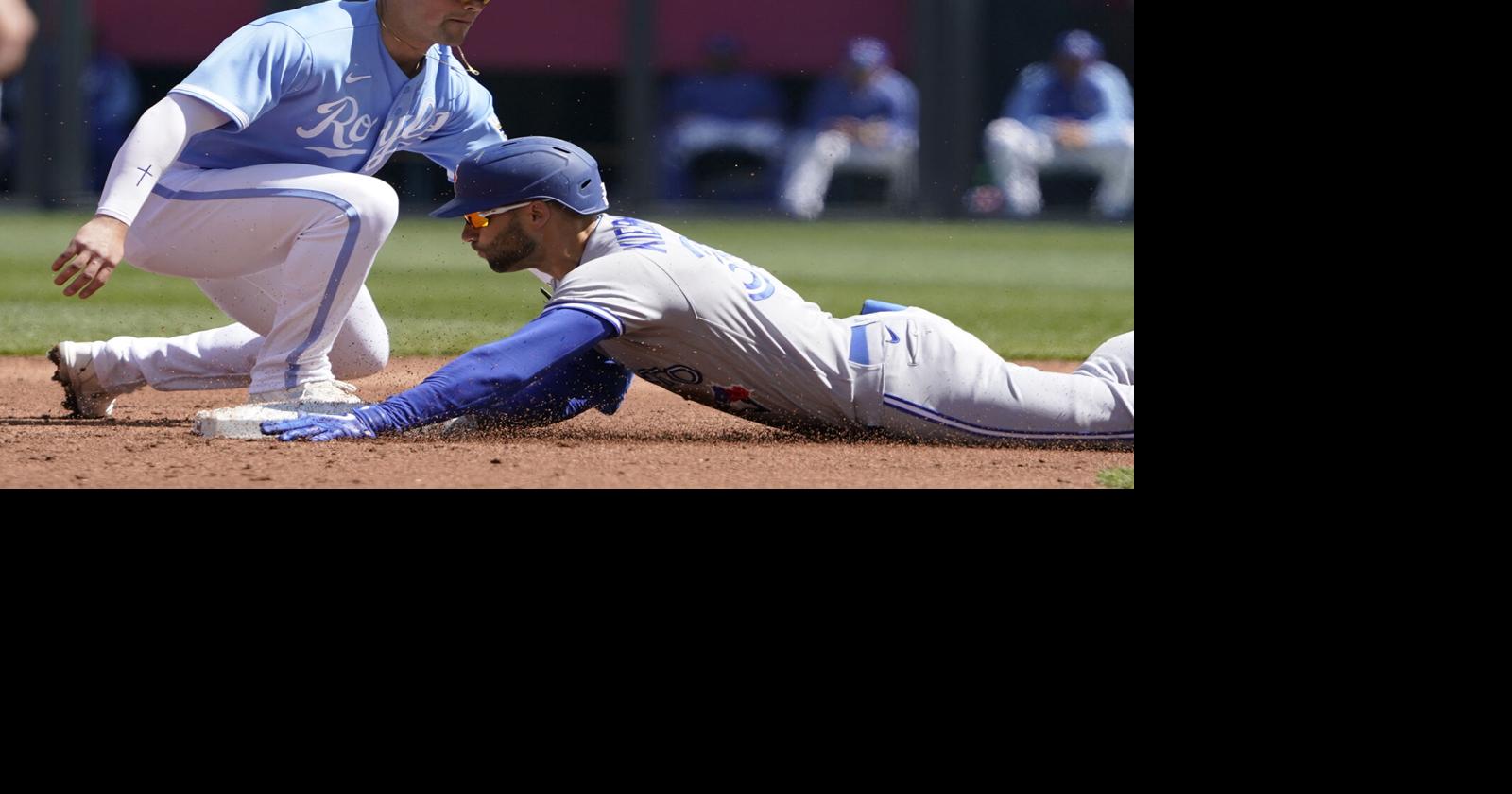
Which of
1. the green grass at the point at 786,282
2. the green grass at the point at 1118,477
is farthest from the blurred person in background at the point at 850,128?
the green grass at the point at 1118,477

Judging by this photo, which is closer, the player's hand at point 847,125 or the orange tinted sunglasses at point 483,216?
the orange tinted sunglasses at point 483,216

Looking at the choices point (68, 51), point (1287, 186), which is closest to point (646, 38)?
point (68, 51)

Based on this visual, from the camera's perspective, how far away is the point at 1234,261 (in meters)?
2.95

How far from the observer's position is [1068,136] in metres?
16.2

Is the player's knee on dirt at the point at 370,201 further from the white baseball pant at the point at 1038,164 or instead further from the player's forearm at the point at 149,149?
the white baseball pant at the point at 1038,164

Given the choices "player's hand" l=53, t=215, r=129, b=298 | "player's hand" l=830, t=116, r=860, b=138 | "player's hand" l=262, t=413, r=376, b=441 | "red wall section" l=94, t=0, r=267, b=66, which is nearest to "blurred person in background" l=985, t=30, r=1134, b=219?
"player's hand" l=830, t=116, r=860, b=138

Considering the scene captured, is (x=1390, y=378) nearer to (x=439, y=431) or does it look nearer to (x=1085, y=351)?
(x=439, y=431)

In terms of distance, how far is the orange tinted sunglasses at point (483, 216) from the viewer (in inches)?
155

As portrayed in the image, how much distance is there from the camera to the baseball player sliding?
3.75m

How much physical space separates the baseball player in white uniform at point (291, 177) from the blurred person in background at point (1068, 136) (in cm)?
1213

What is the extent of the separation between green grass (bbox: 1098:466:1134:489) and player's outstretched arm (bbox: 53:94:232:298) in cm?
216

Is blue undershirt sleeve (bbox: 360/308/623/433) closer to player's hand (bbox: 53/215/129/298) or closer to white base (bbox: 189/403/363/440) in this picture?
white base (bbox: 189/403/363/440)

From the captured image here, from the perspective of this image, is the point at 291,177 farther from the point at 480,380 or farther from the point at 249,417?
the point at 480,380

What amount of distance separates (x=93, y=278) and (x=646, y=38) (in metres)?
13.0
